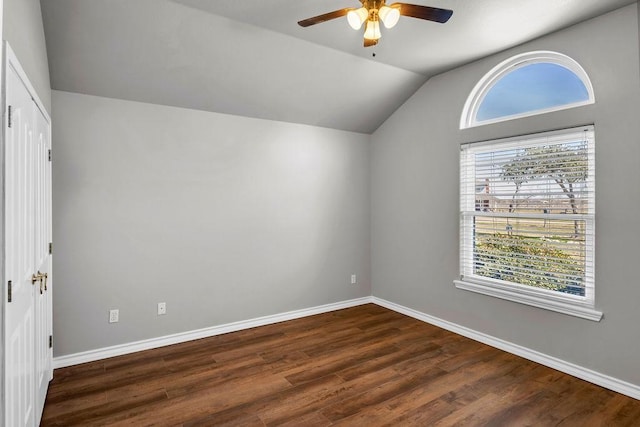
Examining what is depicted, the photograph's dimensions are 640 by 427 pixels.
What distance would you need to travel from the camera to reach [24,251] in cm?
174

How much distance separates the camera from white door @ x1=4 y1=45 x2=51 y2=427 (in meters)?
1.45

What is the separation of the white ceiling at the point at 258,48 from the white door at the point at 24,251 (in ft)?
2.42

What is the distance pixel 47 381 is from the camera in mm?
2562

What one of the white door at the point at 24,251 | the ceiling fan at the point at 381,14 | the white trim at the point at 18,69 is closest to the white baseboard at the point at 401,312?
the white door at the point at 24,251

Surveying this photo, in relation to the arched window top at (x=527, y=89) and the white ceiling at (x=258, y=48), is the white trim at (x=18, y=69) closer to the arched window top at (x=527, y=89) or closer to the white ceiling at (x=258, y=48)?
the white ceiling at (x=258, y=48)

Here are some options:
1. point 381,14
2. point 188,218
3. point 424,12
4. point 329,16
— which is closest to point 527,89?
point 424,12

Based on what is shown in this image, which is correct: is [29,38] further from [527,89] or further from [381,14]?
[527,89]

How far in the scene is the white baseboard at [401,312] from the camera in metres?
2.68

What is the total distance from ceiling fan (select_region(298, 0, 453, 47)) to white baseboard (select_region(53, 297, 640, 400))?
9.45 ft

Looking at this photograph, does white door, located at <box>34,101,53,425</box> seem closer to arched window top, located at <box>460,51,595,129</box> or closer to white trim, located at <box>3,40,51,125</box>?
white trim, located at <box>3,40,51,125</box>

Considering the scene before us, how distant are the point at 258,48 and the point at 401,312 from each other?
3.43 m

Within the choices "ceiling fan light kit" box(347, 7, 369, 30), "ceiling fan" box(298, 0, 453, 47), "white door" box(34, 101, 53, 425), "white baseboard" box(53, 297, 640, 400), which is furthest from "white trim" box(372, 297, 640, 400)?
"white door" box(34, 101, 53, 425)

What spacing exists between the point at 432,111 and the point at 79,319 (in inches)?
162

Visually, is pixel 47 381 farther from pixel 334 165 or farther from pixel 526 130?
pixel 526 130
